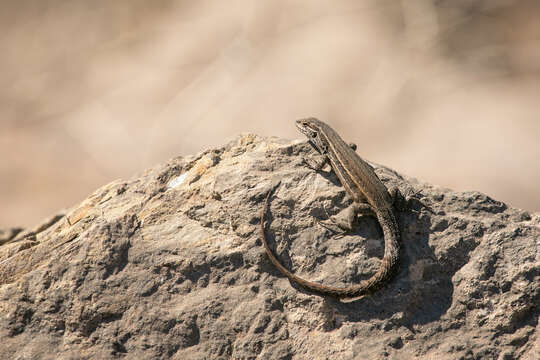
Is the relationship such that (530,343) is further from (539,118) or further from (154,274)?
(539,118)

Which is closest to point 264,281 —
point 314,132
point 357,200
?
point 357,200

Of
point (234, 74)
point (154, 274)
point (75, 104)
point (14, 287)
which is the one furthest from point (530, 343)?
point (75, 104)

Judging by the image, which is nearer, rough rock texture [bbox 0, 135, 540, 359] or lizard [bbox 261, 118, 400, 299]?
rough rock texture [bbox 0, 135, 540, 359]

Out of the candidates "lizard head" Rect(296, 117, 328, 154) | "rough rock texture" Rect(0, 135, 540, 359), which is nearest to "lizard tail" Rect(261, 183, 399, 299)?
"rough rock texture" Rect(0, 135, 540, 359)

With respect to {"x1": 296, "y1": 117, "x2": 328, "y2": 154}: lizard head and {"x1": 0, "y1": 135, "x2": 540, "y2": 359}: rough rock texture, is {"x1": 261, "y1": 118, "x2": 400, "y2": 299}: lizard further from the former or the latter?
{"x1": 0, "y1": 135, "x2": 540, "y2": 359}: rough rock texture

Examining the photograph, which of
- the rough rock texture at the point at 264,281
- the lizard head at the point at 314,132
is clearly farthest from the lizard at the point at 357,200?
the rough rock texture at the point at 264,281
